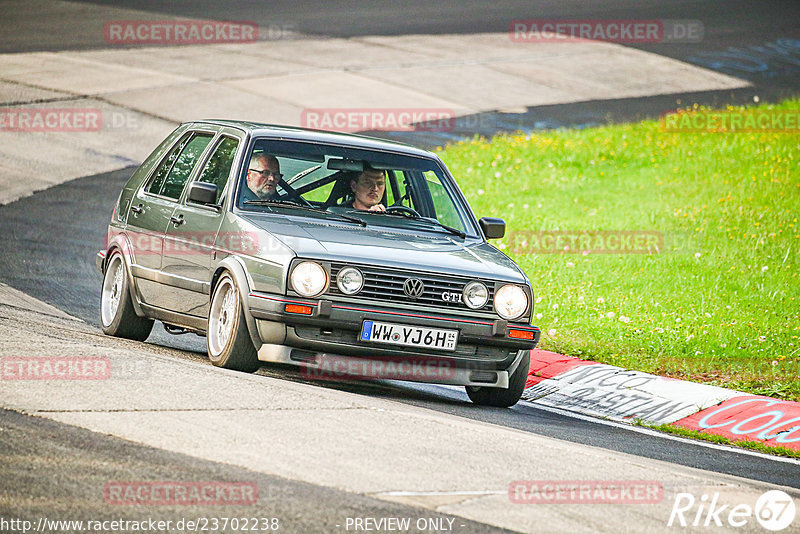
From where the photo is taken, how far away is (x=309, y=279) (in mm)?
7785

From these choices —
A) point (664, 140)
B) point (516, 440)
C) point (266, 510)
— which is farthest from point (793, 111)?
point (266, 510)

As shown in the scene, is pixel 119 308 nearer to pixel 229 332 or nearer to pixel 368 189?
pixel 229 332

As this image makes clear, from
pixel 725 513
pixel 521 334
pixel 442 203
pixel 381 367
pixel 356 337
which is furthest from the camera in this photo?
pixel 442 203

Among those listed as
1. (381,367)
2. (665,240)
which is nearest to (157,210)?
(381,367)

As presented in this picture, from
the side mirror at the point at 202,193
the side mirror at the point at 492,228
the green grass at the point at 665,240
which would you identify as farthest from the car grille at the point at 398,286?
the green grass at the point at 665,240

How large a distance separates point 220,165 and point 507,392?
263 centimetres

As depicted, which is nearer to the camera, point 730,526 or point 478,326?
point 730,526

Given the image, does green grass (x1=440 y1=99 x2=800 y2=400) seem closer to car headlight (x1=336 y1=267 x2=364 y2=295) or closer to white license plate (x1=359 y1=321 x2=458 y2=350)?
white license plate (x1=359 y1=321 x2=458 y2=350)

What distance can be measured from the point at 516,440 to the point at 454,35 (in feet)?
88.9

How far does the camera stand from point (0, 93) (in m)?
22.4

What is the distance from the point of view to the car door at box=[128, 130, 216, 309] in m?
9.28

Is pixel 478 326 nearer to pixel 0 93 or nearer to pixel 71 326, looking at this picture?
pixel 71 326

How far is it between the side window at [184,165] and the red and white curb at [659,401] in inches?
124

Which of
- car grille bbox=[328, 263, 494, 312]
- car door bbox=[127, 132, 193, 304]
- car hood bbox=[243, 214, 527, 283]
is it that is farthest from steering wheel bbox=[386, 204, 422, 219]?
car door bbox=[127, 132, 193, 304]
